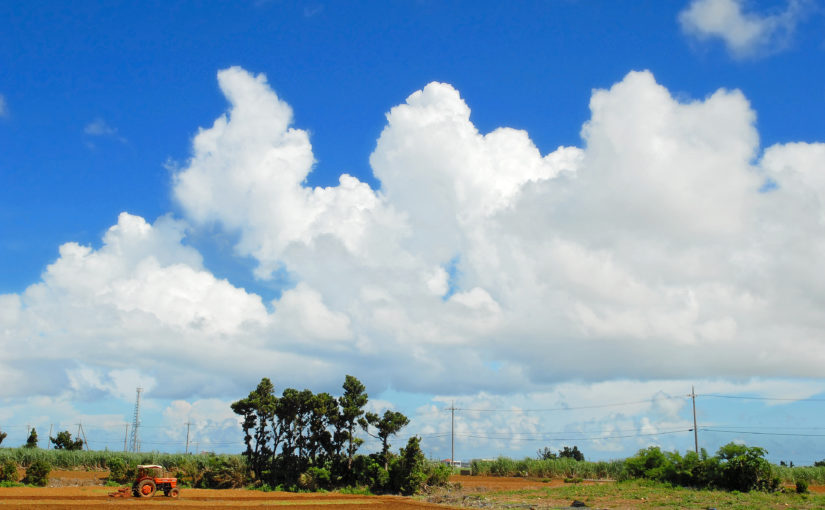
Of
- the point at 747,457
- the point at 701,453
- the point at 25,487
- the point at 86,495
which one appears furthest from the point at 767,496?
the point at 25,487

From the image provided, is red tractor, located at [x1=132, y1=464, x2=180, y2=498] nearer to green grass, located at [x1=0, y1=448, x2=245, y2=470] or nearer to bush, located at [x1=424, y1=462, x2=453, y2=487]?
bush, located at [x1=424, y1=462, x2=453, y2=487]

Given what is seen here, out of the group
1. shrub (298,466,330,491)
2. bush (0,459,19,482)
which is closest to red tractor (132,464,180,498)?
shrub (298,466,330,491)

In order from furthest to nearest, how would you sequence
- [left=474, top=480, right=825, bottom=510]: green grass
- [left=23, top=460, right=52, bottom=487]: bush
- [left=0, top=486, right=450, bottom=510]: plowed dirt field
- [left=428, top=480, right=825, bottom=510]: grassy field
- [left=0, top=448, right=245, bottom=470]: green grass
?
[left=0, top=448, right=245, bottom=470]: green grass < [left=23, top=460, right=52, bottom=487]: bush < [left=428, top=480, right=825, bottom=510]: grassy field < [left=474, top=480, right=825, bottom=510]: green grass < [left=0, top=486, right=450, bottom=510]: plowed dirt field

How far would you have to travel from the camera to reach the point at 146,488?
37.1m

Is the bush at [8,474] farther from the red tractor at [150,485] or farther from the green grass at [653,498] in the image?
the green grass at [653,498]

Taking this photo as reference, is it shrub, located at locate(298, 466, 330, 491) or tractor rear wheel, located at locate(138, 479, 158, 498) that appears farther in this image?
shrub, located at locate(298, 466, 330, 491)

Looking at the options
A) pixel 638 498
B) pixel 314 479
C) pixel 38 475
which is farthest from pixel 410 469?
pixel 38 475

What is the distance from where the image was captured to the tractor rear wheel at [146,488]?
1452 inches

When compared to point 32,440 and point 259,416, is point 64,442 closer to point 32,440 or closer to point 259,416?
point 32,440

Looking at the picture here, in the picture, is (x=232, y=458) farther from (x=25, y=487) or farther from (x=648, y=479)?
(x=648, y=479)

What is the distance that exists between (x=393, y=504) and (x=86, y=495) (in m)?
18.0

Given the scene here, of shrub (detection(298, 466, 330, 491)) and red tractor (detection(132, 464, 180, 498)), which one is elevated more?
red tractor (detection(132, 464, 180, 498))

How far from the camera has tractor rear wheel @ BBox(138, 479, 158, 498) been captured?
36.9 meters

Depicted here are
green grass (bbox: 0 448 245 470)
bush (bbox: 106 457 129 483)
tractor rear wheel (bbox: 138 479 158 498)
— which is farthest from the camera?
green grass (bbox: 0 448 245 470)
